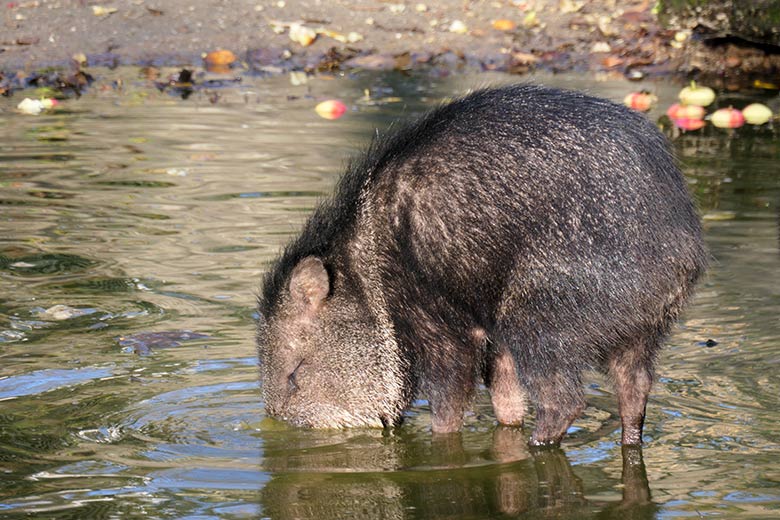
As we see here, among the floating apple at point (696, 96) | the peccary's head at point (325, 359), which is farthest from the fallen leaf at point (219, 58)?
the peccary's head at point (325, 359)

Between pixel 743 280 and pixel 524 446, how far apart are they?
2562mm

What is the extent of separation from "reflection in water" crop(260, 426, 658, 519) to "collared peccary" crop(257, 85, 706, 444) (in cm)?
23

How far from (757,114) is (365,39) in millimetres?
5394

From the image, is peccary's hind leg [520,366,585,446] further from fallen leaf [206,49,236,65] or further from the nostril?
fallen leaf [206,49,236,65]

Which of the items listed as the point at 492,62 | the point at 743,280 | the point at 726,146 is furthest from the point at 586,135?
the point at 492,62

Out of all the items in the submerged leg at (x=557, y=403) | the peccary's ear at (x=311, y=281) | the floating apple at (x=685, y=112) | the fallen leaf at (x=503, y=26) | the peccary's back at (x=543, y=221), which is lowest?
the fallen leaf at (x=503, y=26)

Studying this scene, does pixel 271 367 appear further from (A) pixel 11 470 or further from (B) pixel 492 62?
(B) pixel 492 62

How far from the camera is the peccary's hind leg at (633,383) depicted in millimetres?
5414

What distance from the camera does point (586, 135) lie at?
5.36 meters

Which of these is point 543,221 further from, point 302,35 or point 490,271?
point 302,35

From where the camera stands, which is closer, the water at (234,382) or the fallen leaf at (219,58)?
the water at (234,382)

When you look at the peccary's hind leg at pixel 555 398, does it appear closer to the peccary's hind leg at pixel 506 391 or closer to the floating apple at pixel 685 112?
the peccary's hind leg at pixel 506 391

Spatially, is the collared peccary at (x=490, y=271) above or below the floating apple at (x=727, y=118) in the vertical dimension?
above

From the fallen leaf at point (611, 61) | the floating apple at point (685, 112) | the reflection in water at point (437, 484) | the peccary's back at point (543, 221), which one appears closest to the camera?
the reflection in water at point (437, 484)
